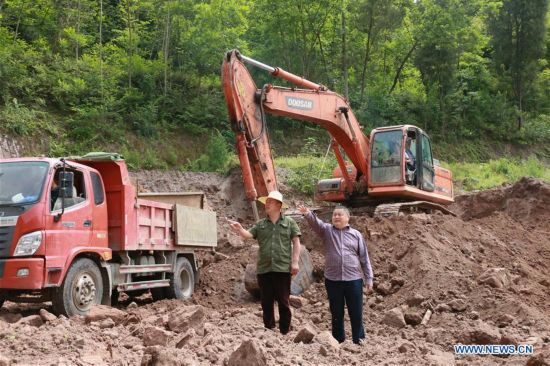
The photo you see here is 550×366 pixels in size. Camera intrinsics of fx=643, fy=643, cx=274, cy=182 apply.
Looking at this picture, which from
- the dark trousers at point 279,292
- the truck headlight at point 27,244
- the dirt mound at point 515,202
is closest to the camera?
the dark trousers at point 279,292

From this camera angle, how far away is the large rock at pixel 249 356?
4.82 m

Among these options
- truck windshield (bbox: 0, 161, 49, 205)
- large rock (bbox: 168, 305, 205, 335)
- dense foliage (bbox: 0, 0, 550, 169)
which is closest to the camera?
large rock (bbox: 168, 305, 205, 335)

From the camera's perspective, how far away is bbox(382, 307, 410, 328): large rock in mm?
8422

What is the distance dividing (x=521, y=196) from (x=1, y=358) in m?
18.6

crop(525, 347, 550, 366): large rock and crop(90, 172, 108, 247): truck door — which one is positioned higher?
crop(90, 172, 108, 247): truck door

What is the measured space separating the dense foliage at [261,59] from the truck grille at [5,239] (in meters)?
13.3

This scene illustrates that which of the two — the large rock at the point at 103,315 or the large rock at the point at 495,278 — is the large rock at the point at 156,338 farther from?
the large rock at the point at 495,278

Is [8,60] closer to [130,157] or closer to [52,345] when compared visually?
[130,157]

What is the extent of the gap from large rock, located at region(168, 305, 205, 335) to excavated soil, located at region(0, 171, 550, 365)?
0.5 inches

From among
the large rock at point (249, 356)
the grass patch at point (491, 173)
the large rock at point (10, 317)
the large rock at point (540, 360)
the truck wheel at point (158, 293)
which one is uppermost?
the grass patch at point (491, 173)

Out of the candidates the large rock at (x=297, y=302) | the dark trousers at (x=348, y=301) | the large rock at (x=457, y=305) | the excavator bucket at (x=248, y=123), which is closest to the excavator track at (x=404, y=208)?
the excavator bucket at (x=248, y=123)

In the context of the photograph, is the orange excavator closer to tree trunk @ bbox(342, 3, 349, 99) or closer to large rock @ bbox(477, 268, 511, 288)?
large rock @ bbox(477, 268, 511, 288)

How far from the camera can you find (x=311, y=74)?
103 feet

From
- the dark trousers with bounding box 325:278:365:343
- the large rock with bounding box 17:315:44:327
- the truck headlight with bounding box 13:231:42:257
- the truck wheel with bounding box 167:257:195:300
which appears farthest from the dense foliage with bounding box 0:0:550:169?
the dark trousers with bounding box 325:278:365:343
